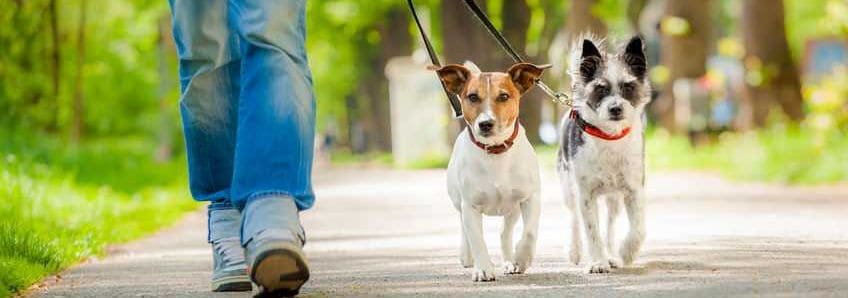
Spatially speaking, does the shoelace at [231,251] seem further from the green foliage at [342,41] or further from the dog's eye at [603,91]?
the green foliage at [342,41]

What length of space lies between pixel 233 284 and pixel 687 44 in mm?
21390

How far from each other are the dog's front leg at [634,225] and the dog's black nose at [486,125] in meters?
0.93

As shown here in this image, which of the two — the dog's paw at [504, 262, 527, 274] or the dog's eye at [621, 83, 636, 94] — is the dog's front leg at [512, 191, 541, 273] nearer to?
the dog's paw at [504, 262, 527, 274]

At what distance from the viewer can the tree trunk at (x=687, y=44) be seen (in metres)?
26.8

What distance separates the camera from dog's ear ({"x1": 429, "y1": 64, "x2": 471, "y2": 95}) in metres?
6.95

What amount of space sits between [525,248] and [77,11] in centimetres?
2181

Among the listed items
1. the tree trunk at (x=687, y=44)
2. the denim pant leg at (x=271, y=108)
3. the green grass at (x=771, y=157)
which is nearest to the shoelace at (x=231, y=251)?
the denim pant leg at (x=271, y=108)

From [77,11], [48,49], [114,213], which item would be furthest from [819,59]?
[114,213]

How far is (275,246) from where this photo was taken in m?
5.39

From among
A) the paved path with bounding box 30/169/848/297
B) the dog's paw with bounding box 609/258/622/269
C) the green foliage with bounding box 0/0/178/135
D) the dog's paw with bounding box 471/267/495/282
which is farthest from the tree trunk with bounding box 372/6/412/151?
the dog's paw with bounding box 471/267/495/282

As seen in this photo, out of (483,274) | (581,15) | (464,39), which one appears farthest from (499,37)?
(581,15)

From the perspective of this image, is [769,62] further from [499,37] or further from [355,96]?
[355,96]

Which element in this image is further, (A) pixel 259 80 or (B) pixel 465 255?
(B) pixel 465 255

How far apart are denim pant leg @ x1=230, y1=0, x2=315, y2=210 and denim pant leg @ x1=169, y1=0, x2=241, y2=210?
282 millimetres
